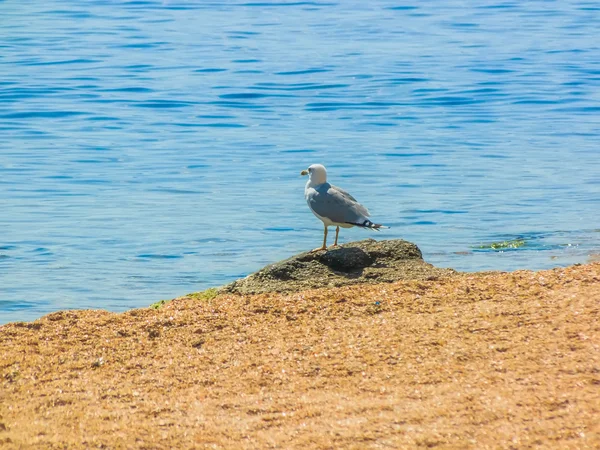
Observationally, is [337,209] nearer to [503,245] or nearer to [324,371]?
[324,371]

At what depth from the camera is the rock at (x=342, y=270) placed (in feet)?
22.9

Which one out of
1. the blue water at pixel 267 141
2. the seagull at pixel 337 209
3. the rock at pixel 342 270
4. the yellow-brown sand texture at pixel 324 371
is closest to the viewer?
the yellow-brown sand texture at pixel 324 371

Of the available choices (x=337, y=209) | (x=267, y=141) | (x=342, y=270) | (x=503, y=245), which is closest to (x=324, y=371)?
(x=342, y=270)

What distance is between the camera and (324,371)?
505 centimetres

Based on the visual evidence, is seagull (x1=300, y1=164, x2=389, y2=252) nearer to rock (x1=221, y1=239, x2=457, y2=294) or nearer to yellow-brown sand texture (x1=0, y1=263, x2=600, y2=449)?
rock (x1=221, y1=239, x2=457, y2=294)

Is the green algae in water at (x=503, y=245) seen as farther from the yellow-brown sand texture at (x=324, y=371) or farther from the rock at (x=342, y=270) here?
the yellow-brown sand texture at (x=324, y=371)

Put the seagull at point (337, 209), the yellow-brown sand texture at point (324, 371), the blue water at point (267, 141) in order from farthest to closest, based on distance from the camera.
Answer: the blue water at point (267, 141) < the seagull at point (337, 209) < the yellow-brown sand texture at point (324, 371)

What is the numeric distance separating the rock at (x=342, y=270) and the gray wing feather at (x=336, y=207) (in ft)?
1.30

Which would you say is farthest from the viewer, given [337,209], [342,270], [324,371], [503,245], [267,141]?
[267,141]

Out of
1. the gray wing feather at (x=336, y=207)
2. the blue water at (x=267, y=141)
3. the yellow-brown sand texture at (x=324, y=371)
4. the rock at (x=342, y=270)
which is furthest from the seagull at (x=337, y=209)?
the blue water at (x=267, y=141)

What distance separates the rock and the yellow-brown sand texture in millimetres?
368

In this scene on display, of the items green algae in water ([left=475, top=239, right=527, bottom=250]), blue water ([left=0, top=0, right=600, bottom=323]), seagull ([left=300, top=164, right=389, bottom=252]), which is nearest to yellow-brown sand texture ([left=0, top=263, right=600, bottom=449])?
seagull ([left=300, top=164, right=389, bottom=252])

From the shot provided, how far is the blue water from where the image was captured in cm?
1053

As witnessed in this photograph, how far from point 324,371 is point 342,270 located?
2.27 m
